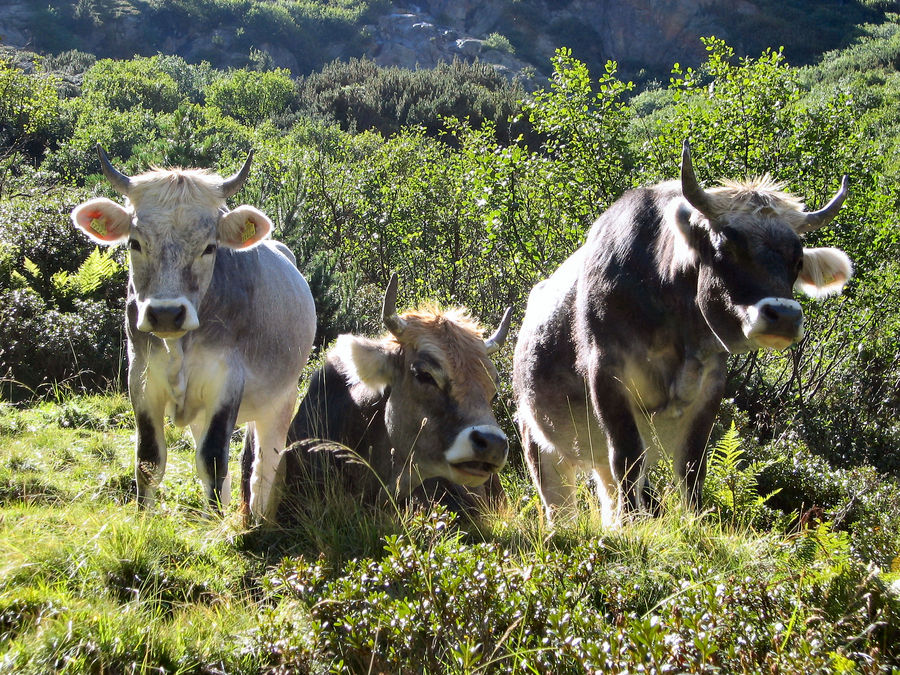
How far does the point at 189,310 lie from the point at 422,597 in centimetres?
258

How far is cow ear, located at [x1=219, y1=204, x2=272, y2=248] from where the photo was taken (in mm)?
5699

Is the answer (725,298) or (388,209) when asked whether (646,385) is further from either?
(388,209)

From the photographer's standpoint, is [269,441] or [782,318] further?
[269,441]

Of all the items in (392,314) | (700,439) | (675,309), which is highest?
(675,309)

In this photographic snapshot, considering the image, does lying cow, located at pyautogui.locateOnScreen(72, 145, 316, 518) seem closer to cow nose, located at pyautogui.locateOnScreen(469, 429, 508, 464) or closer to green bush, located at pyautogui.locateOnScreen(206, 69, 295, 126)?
cow nose, located at pyautogui.locateOnScreen(469, 429, 508, 464)

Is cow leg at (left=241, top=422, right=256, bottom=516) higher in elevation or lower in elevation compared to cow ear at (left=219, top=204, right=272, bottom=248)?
lower

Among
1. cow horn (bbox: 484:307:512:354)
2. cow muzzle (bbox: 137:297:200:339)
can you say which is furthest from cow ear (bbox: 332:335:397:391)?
cow muzzle (bbox: 137:297:200:339)

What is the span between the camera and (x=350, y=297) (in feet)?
43.8

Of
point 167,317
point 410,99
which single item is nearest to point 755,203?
point 167,317

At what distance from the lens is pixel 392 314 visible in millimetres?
4805

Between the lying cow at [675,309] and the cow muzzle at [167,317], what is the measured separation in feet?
8.19

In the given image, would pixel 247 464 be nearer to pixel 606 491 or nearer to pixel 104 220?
pixel 104 220

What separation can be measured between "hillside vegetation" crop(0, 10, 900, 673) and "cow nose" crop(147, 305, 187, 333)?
108 cm

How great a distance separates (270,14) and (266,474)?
9690 cm
